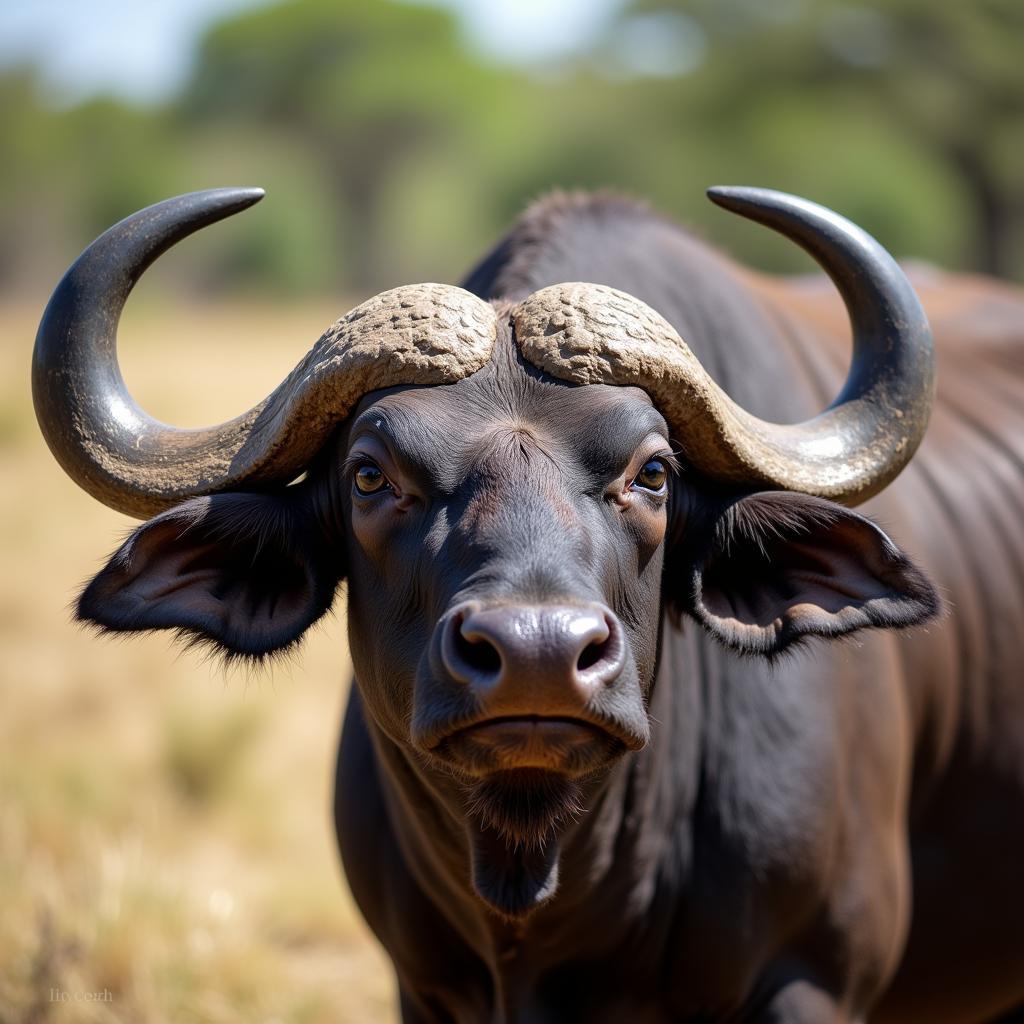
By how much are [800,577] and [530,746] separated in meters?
1.08

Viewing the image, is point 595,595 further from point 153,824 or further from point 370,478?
point 153,824

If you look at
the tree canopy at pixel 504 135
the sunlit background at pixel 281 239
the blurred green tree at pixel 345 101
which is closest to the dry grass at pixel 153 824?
the sunlit background at pixel 281 239

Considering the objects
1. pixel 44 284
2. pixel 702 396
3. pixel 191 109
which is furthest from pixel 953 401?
pixel 191 109

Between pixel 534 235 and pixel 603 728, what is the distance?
1.86 metres

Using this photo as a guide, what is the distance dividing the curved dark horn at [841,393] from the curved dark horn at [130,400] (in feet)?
1.17

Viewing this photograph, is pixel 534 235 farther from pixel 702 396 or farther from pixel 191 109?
pixel 191 109

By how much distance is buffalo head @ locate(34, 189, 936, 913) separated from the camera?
3.09 meters

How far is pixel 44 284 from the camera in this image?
156ft

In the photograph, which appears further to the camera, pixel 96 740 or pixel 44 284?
pixel 44 284

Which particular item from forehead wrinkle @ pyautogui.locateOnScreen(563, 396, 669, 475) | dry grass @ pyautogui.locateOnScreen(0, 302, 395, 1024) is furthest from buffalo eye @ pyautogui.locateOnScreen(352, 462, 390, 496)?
dry grass @ pyautogui.locateOnScreen(0, 302, 395, 1024)

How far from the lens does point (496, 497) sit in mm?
3160

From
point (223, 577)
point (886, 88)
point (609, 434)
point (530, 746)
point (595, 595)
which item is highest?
point (886, 88)

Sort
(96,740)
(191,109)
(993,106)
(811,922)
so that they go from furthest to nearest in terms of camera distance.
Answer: (191,109), (993,106), (96,740), (811,922)

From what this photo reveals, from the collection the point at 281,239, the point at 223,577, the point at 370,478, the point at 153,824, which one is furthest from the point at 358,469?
the point at 281,239
